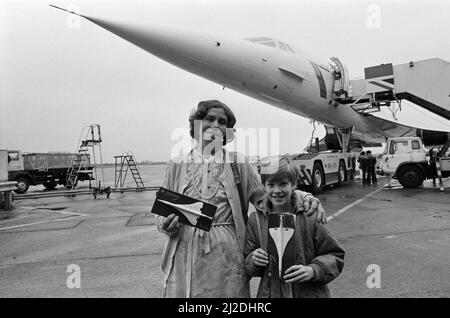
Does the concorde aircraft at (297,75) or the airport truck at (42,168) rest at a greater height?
the concorde aircraft at (297,75)

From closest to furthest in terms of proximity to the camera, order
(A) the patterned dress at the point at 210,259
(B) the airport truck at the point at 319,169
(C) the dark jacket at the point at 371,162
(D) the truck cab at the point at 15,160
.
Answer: (A) the patterned dress at the point at 210,259, (B) the airport truck at the point at 319,169, (C) the dark jacket at the point at 371,162, (D) the truck cab at the point at 15,160

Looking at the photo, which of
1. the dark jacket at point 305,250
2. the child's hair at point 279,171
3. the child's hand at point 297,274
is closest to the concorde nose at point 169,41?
the child's hair at point 279,171

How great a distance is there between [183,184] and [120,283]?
232 cm

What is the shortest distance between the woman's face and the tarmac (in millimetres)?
2174

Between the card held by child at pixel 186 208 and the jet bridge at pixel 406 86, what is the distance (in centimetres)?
1069

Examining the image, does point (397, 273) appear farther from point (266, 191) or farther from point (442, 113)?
point (442, 113)

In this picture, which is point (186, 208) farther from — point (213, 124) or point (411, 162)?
point (411, 162)

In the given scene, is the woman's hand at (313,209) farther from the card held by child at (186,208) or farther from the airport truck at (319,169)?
the airport truck at (319,169)

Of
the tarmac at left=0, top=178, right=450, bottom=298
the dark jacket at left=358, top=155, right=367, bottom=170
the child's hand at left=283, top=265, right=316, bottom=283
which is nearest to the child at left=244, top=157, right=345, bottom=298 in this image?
the child's hand at left=283, top=265, right=316, bottom=283

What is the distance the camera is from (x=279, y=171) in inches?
73.4

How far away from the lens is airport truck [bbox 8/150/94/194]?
58.4ft

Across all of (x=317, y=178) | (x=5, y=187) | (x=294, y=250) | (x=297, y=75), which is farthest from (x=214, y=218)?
(x=5, y=187)

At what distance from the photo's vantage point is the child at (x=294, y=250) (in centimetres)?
169

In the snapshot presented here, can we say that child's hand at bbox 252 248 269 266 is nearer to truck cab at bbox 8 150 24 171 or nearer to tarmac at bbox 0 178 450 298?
tarmac at bbox 0 178 450 298
